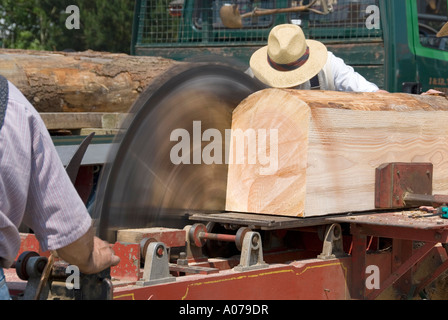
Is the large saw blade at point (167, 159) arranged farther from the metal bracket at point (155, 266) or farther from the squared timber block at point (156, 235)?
the metal bracket at point (155, 266)

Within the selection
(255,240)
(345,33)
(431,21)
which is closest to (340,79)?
(345,33)

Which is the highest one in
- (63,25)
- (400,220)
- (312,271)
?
(63,25)

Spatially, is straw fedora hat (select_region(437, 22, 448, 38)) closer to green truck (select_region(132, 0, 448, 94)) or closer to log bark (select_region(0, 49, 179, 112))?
green truck (select_region(132, 0, 448, 94))

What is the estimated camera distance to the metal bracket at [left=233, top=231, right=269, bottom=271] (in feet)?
10.5

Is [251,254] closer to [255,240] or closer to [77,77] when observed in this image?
[255,240]

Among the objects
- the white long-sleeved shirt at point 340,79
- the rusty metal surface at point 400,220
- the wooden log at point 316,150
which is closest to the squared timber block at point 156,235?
the wooden log at point 316,150

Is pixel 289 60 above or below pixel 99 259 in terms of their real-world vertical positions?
above

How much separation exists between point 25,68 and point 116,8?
9518 mm

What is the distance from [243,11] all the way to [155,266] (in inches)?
130

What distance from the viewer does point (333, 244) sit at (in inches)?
143

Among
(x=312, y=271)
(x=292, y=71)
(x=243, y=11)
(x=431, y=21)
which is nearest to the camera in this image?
(x=312, y=271)

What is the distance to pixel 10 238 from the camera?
6.83ft

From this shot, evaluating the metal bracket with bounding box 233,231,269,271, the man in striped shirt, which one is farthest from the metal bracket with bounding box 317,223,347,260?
the man in striped shirt

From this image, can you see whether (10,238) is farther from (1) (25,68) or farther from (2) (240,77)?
(1) (25,68)
